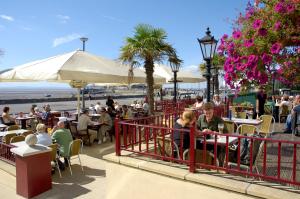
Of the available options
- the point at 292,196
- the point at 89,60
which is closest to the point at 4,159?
the point at 89,60

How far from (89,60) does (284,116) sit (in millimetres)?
8085

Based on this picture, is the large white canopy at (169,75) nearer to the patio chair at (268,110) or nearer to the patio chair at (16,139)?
the patio chair at (268,110)

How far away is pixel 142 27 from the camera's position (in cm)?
Answer: 1044

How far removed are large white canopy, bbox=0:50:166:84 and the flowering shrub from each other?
4.33 m

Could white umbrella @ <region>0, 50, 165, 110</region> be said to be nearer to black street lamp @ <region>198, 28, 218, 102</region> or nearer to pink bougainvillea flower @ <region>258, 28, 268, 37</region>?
black street lamp @ <region>198, 28, 218, 102</region>

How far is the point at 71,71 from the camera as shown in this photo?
7418 mm

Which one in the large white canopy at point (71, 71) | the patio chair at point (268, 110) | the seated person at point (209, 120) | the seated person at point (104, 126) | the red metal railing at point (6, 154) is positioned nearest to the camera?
the seated person at point (209, 120)

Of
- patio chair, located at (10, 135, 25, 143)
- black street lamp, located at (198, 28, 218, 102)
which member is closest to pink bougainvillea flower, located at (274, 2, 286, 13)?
black street lamp, located at (198, 28, 218, 102)

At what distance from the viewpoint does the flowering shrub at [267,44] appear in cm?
366

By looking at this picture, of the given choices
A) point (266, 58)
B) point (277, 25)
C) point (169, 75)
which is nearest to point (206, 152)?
point (266, 58)

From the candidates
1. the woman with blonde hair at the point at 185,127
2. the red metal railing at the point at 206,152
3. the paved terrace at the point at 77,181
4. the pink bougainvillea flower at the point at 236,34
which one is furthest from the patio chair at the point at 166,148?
the pink bougainvillea flower at the point at 236,34

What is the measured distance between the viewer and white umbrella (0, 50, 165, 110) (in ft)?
24.0

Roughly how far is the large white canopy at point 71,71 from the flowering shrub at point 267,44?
4.33m

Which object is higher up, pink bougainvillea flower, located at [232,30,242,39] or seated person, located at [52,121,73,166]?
pink bougainvillea flower, located at [232,30,242,39]
